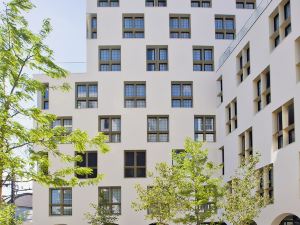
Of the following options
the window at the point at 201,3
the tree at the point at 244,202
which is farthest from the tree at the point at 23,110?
the window at the point at 201,3

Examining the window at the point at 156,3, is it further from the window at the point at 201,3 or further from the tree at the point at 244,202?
the tree at the point at 244,202

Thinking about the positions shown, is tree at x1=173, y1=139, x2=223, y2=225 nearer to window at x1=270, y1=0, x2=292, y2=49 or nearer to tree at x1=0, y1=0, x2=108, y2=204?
window at x1=270, y1=0, x2=292, y2=49

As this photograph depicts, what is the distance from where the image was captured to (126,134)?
41375 millimetres

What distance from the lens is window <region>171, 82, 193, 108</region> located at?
138 ft

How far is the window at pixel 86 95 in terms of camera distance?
42188 millimetres

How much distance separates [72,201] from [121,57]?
414 inches

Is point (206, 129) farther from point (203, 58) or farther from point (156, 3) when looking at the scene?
point (156, 3)

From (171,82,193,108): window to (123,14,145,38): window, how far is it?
14.7 ft

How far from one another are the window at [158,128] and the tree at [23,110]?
2248 cm

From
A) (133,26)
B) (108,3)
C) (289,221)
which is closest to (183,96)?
(133,26)

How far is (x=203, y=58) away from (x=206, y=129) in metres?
5.07

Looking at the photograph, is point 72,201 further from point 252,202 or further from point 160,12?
point 252,202

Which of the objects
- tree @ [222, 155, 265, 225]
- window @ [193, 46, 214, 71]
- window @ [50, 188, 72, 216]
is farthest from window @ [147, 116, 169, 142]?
tree @ [222, 155, 265, 225]

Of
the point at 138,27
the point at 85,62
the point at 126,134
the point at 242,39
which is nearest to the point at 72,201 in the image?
the point at 126,134
